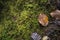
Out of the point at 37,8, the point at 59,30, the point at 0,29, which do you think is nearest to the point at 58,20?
the point at 59,30

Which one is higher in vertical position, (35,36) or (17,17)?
(17,17)

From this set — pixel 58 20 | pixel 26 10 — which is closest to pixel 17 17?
pixel 26 10

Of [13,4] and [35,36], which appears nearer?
[35,36]

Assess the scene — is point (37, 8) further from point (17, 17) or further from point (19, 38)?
point (19, 38)

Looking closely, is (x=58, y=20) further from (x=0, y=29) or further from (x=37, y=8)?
(x=0, y=29)

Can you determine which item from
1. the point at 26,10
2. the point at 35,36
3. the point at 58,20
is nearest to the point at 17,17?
the point at 26,10

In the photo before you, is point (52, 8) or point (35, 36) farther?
point (52, 8)

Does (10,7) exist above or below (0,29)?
above

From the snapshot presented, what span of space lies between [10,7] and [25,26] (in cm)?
29

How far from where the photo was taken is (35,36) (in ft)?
7.02

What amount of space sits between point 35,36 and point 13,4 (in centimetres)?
46

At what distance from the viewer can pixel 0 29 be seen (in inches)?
86.0

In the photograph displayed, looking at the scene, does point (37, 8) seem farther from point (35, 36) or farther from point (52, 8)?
point (35, 36)

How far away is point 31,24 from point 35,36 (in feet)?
0.48
